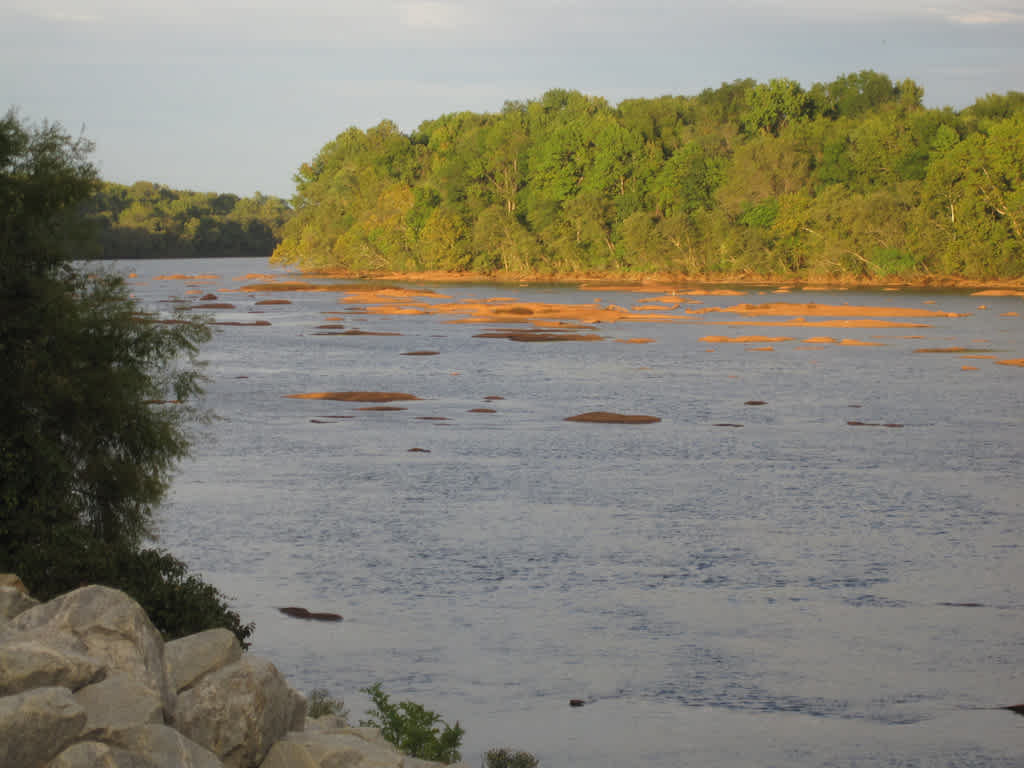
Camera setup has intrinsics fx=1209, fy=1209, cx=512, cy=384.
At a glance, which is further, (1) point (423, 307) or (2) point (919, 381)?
(1) point (423, 307)

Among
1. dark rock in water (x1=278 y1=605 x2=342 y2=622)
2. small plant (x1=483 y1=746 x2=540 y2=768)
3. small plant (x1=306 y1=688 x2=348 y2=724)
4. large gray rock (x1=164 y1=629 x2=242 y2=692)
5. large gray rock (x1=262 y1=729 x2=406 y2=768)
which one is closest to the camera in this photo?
large gray rock (x1=262 y1=729 x2=406 y2=768)

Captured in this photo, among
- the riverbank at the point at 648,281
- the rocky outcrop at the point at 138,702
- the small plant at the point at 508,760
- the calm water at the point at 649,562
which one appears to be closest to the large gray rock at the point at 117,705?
the rocky outcrop at the point at 138,702

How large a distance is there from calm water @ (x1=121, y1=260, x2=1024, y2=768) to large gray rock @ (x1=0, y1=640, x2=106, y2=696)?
4.66 meters

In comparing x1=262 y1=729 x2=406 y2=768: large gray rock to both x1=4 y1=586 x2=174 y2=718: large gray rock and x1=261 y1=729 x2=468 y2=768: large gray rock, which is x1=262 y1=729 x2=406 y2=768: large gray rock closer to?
x1=261 y1=729 x2=468 y2=768: large gray rock

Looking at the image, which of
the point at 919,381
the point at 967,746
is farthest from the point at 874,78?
the point at 967,746

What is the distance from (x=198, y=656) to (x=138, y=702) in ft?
4.85

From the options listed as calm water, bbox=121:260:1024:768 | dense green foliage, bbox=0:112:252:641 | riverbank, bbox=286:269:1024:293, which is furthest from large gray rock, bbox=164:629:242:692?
riverbank, bbox=286:269:1024:293

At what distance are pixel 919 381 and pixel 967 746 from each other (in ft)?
102

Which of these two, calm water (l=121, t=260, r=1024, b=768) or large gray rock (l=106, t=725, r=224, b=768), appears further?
calm water (l=121, t=260, r=1024, b=768)

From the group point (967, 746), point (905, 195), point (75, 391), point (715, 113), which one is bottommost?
point (967, 746)

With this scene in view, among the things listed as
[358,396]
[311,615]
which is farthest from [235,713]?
[358,396]

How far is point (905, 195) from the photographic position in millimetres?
103875

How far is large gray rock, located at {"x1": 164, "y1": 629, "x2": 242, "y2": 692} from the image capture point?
820 cm

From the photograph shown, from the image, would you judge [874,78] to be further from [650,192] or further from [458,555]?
[458,555]
